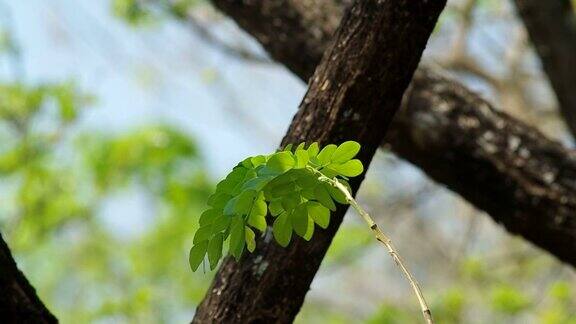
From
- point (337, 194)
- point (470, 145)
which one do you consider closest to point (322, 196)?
point (337, 194)

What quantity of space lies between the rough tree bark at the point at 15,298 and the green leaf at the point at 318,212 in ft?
1.57

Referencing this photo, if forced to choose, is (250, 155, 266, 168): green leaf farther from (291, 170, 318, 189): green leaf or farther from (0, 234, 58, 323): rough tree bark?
(0, 234, 58, 323): rough tree bark

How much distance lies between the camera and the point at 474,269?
461 centimetres

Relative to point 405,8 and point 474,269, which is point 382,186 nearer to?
point 474,269

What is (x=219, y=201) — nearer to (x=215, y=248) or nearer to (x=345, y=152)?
(x=215, y=248)

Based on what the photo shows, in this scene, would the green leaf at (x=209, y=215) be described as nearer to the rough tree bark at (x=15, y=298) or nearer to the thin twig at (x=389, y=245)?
the thin twig at (x=389, y=245)

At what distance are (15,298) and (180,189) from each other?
5.63 metres

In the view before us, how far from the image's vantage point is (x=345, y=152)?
1.24m

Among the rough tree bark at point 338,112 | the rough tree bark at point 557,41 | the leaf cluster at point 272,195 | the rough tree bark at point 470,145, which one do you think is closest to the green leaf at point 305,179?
the leaf cluster at point 272,195

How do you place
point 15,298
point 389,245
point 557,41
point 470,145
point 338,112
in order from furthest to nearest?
point 557,41 → point 470,145 → point 338,112 → point 15,298 → point 389,245

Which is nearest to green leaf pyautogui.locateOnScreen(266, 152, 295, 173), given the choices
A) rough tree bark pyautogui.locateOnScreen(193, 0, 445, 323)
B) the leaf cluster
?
A: the leaf cluster

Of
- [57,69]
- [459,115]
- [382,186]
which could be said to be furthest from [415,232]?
[459,115]

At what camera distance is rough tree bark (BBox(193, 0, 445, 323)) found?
1609 mm

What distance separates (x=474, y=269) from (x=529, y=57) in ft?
10.4
